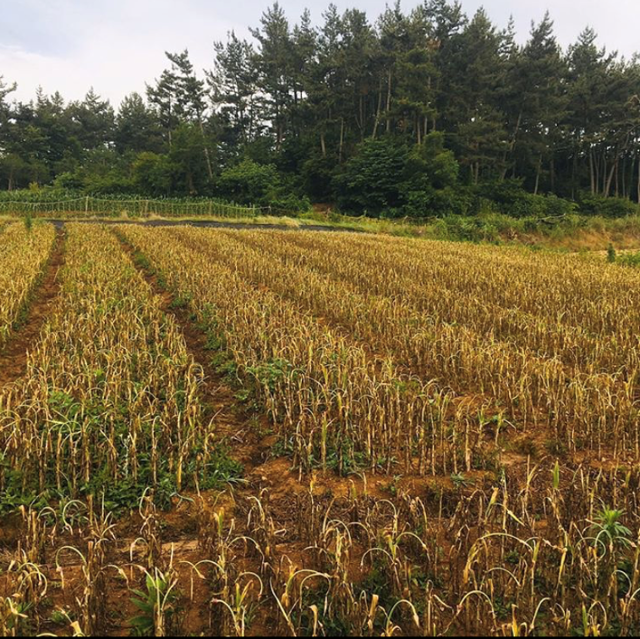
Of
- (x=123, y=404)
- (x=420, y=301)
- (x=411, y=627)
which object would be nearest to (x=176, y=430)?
(x=123, y=404)

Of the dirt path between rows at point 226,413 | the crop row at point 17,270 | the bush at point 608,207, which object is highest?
the bush at point 608,207

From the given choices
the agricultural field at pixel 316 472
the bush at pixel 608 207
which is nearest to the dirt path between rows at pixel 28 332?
the agricultural field at pixel 316 472

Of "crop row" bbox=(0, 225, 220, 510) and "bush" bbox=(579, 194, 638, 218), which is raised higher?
"bush" bbox=(579, 194, 638, 218)

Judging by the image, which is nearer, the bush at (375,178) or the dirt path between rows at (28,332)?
the dirt path between rows at (28,332)

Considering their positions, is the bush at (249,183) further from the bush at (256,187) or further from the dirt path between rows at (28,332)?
the dirt path between rows at (28,332)

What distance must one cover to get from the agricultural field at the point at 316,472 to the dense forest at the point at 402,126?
122 feet

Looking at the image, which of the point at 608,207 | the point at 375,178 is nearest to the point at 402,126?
the point at 375,178

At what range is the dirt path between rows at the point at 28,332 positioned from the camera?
624cm

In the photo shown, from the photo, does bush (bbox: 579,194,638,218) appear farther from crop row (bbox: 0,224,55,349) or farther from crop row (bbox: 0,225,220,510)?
crop row (bbox: 0,225,220,510)

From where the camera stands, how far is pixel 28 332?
25.9ft

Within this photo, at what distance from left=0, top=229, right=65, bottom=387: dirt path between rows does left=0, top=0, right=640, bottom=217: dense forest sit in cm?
3449

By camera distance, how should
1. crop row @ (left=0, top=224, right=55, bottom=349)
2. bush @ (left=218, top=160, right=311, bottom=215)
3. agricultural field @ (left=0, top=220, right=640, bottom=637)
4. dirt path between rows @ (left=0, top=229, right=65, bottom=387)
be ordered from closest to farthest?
agricultural field @ (left=0, top=220, right=640, bottom=637) → dirt path between rows @ (left=0, top=229, right=65, bottom=387) → crop row @ (left=0, top=224, right=55, bottom=349) → bush @ (left=218, top=160, right=311, bottom=215)

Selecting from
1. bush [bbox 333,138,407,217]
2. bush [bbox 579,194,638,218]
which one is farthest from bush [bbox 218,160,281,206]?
bush [bbox 579,194,638,218]

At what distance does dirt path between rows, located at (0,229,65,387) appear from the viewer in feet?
20.5
